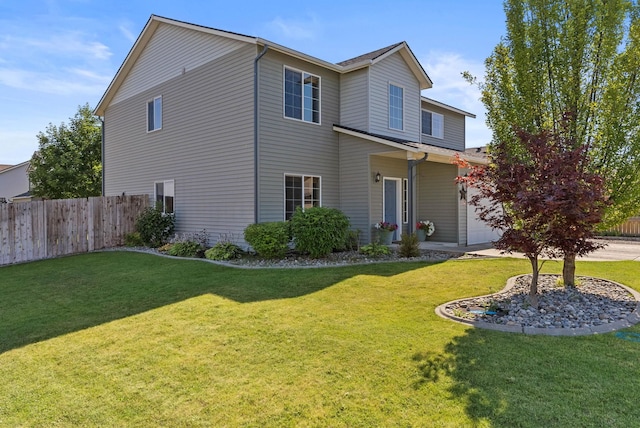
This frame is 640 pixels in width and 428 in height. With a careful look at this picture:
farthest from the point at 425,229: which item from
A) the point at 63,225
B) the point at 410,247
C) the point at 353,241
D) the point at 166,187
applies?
the point at 63,225

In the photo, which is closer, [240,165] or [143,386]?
[143,386]

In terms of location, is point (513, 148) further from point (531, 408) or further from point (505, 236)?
point (531, 408)

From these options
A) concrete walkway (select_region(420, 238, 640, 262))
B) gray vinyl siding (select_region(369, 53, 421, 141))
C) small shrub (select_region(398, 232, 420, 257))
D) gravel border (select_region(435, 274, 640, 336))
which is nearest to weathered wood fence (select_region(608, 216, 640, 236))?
concrete walkway (select_region(420, 238, 640, 262))

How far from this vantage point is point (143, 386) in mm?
3496

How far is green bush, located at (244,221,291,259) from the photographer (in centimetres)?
1012

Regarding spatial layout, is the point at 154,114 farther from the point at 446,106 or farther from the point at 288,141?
the point at 446,106

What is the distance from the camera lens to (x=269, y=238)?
1012 cm

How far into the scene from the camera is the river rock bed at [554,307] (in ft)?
16.6

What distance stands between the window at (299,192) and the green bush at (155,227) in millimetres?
4908

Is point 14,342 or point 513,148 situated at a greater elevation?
point 513,148

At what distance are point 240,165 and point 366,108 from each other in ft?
15.2

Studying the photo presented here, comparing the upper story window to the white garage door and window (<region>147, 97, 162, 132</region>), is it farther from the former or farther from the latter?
the white garage door

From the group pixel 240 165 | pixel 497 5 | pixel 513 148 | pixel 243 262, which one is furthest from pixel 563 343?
pixel 240 165

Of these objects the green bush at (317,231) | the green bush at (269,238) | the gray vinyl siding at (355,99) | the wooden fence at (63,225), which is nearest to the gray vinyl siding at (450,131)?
the gray vinyl siding at (355,99)
